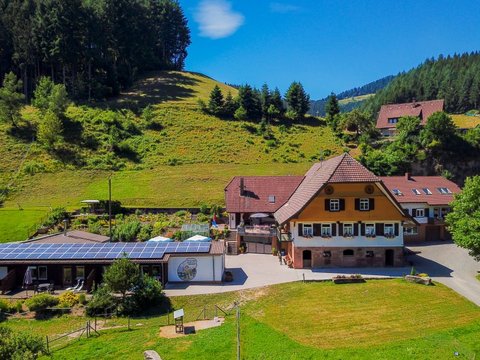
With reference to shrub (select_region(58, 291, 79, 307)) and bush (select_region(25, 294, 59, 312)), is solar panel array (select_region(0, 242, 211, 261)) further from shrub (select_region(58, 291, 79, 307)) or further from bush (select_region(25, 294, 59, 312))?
bush (select_region(25, 294, 59, 312))

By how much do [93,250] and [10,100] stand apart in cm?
6052

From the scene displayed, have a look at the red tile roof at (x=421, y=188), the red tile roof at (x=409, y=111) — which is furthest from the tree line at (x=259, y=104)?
the red tile roof at (x=421, y=188)

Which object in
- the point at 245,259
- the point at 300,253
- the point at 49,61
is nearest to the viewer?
the point at 300,253

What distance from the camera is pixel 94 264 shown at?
34.2 metres

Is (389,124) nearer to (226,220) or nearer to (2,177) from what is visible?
(226,220)

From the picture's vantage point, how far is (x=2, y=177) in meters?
72.5

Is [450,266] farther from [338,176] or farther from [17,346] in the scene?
[17,346]

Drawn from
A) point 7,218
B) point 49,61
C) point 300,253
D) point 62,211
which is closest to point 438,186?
point 300,253

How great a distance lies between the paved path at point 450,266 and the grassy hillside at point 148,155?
93.3 feet

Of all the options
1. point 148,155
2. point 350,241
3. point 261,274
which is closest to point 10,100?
point 148,155

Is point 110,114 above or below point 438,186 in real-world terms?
above

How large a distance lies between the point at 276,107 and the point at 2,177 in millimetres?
59500

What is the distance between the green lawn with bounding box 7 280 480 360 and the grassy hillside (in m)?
30.8

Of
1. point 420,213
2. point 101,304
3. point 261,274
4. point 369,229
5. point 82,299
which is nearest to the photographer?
point 101,304
